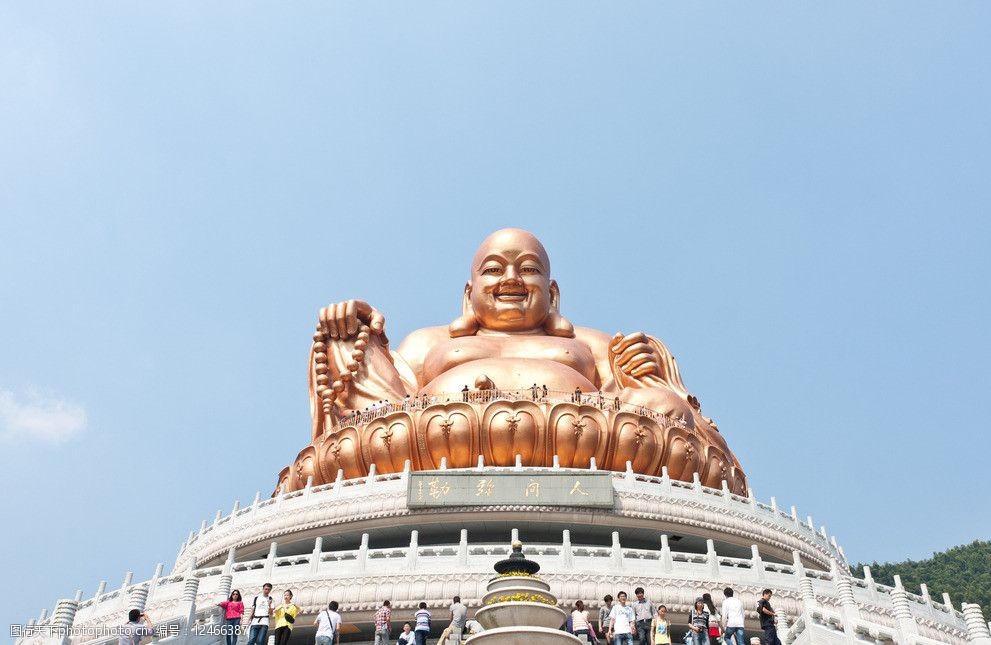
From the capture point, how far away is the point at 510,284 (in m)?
24.8

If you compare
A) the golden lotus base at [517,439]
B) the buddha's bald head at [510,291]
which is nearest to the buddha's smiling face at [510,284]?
the buddha's bald head at [510,291]

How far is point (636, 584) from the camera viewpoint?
12.6m

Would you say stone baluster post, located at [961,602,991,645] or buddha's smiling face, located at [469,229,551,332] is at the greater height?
buddha's smiling face, located at [469,229,551,332]

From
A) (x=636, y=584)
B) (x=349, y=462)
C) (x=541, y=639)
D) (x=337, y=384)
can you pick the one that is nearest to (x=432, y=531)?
(x=349, y=462)

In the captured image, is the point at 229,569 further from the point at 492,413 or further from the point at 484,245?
the point at 484,245

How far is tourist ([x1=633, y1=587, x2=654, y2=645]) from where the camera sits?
9.74 meters

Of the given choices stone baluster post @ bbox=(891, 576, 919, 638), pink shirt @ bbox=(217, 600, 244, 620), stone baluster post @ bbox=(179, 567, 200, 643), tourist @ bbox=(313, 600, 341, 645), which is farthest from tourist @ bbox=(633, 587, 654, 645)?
stone baluster post @ bbox=(179, 567, 200, 643)

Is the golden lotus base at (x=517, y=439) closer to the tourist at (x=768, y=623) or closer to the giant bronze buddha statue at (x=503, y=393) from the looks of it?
the giant bronze buddha statue at (x=503, y=393)

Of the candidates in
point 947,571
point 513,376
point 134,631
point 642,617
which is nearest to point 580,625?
point 642,617

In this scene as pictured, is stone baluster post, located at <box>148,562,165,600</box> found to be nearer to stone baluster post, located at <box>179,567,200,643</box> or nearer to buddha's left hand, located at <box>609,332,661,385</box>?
stone baluster post, located at <box>179,567,200,643</box>

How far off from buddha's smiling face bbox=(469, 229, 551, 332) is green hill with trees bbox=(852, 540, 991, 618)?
29.2m

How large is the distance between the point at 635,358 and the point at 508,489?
7909 millimetres

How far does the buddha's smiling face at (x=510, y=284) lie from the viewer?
973 inches

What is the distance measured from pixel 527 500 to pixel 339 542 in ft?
12.9
